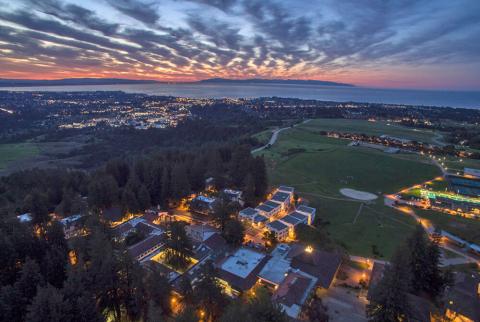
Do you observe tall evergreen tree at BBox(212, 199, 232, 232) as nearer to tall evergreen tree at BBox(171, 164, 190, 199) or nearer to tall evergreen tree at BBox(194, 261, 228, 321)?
tall evergreen tree at BBox(171, 164, 190, 199)

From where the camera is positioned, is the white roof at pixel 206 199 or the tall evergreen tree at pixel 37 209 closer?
the tall evergreen tree at pixel 37 209

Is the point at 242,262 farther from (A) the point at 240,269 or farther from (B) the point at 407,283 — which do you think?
(B) the point at 407,283

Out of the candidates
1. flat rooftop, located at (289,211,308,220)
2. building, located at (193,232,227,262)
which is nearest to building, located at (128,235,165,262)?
building, located at (193,232,227,262)

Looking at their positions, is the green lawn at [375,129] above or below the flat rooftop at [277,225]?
above

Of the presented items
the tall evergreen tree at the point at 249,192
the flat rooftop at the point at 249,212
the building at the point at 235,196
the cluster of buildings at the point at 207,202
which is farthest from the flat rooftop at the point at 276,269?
the building at the point at 235,196

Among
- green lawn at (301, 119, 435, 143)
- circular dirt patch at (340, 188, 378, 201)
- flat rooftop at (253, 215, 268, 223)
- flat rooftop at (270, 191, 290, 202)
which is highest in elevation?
green lawn at (301, 119, 435, 143)

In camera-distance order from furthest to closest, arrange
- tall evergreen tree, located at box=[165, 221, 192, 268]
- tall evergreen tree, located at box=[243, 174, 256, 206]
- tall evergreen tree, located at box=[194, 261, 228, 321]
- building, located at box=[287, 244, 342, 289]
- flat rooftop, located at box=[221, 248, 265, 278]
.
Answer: tall evergreen tree, located at box=[243, 174, 256, 206] < tall evergreen tree, located at box=[165, 221, 192, 268] < flat rooftop, located at box=[221, 248, 265, 278] < building, located at box=[287, 244, 342, 289] < tall evergreen tree, located at box=[194, 261, 228, 321]

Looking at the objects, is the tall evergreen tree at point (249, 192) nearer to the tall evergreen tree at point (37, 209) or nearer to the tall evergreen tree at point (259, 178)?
the tall evergreen tree at point (259, 178)
